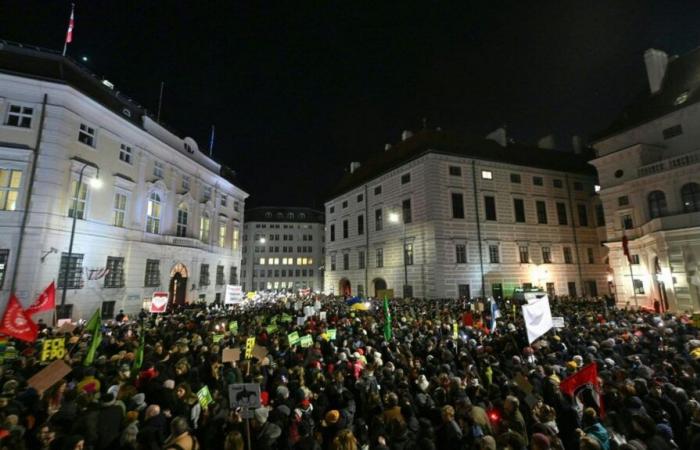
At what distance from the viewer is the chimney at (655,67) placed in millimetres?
30886

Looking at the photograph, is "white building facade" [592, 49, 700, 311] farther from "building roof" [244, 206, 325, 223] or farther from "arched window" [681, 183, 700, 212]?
"building roof" [244, 206, 325, 223]

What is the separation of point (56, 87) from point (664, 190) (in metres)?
42.9

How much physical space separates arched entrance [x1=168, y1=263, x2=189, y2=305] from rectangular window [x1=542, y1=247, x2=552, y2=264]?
37687 mm

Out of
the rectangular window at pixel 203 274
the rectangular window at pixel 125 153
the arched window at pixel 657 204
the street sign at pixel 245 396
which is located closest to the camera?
the street sign at pixel 245 396

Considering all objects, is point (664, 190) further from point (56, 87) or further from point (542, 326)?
point (56, 87)

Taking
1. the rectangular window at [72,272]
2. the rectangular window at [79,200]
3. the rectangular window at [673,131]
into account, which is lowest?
the rectangular window at [72,272]

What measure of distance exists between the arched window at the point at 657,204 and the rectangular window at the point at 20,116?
145 ft

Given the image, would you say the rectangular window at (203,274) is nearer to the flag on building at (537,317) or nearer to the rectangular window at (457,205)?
the rectangular window at (457,205)

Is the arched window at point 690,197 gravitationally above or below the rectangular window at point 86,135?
below

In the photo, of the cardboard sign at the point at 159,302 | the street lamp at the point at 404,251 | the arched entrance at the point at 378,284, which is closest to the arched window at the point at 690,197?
the street lamp at the point at 404,251

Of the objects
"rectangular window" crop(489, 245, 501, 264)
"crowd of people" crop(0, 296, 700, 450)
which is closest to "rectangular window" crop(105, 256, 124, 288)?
"crowd of people" crop(0, 296, 700, 450)

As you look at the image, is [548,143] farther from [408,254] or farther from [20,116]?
[20,116]

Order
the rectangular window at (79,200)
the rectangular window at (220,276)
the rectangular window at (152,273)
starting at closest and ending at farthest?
1. the rectangular window at (79,200)
2. the rectangular window at (152,273)
3. the rectangular window at (220,276)

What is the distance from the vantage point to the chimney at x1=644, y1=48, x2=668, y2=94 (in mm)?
30886
